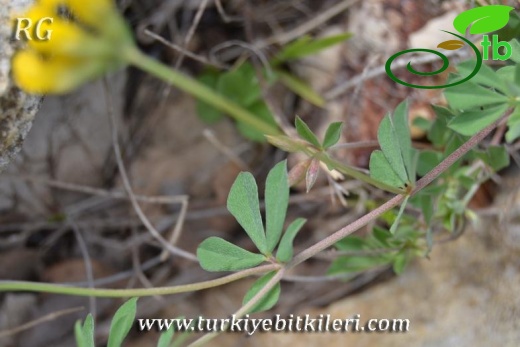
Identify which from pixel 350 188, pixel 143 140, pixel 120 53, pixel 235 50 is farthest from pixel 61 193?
pixel 120 53

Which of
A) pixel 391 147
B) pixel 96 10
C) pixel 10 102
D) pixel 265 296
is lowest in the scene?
pixel 265 296

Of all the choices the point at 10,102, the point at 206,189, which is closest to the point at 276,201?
the point at 10,102

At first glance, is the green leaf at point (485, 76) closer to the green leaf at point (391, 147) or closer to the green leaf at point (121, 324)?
the green leaf at point (391, 147)

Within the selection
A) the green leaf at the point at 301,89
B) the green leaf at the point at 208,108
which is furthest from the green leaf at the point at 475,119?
the green leaf at the point at 208,108

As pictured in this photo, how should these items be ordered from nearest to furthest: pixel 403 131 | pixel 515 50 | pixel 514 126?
pixel 514 126 < pixel 515 50 < pixel 403 131

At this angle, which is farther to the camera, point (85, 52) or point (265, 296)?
point (265, 296)

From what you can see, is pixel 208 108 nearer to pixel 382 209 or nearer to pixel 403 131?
pixel 403 131

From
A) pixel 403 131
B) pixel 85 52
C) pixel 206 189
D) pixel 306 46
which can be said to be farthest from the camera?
pixel 206 189

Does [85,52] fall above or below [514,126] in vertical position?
above
